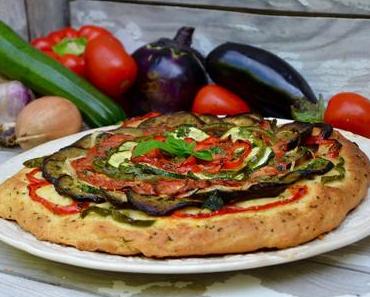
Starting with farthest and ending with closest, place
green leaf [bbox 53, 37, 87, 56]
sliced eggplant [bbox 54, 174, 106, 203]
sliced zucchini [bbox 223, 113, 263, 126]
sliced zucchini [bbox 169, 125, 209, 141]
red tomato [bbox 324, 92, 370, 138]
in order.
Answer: green leaf [bbox 53, 37, 87, 56] → red tomato [bbox 324, 92, 370, 138] → sliced zucchini [bbox 223, 113, 263, 126] → sliced zucchini [bbox 169, 125, 209, 141] → sliced eggplant [bbox 54, 174, 106, 203]

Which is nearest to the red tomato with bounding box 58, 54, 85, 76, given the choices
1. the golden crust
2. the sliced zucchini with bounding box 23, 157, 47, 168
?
the sliced zucchini with bounding box 23, 157, 47, 168

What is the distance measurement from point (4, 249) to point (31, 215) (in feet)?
0.54

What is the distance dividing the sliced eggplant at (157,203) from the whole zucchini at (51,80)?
3.80ft

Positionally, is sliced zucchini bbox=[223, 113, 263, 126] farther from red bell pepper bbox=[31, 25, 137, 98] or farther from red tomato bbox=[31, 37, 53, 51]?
red tomato bbox=[31, 37, 53, 51]

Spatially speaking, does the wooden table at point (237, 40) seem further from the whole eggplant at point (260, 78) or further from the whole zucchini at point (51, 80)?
the whole zucchini at point (51, 80)

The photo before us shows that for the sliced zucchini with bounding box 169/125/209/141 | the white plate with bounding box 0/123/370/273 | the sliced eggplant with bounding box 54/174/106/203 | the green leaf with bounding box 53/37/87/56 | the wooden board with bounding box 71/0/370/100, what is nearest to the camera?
the white plate with bounding box 0/123/370/273

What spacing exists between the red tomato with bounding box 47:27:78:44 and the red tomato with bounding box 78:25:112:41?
0.03 meters

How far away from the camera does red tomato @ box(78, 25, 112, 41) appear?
10.1 feet

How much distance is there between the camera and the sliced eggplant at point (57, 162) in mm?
1746

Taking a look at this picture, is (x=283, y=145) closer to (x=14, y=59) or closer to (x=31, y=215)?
(x=31, y=215)

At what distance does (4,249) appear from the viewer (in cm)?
171

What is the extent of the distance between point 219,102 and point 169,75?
0.80ft

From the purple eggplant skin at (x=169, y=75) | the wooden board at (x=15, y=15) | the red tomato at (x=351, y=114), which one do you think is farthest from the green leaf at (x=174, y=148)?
the wooden board at (x=15, y=15)

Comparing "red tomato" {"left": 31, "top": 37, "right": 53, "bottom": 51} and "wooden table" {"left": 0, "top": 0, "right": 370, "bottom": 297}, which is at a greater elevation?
"wooden table" {"left": 0, "top": 0, "right": 370, "bottom": 297}
